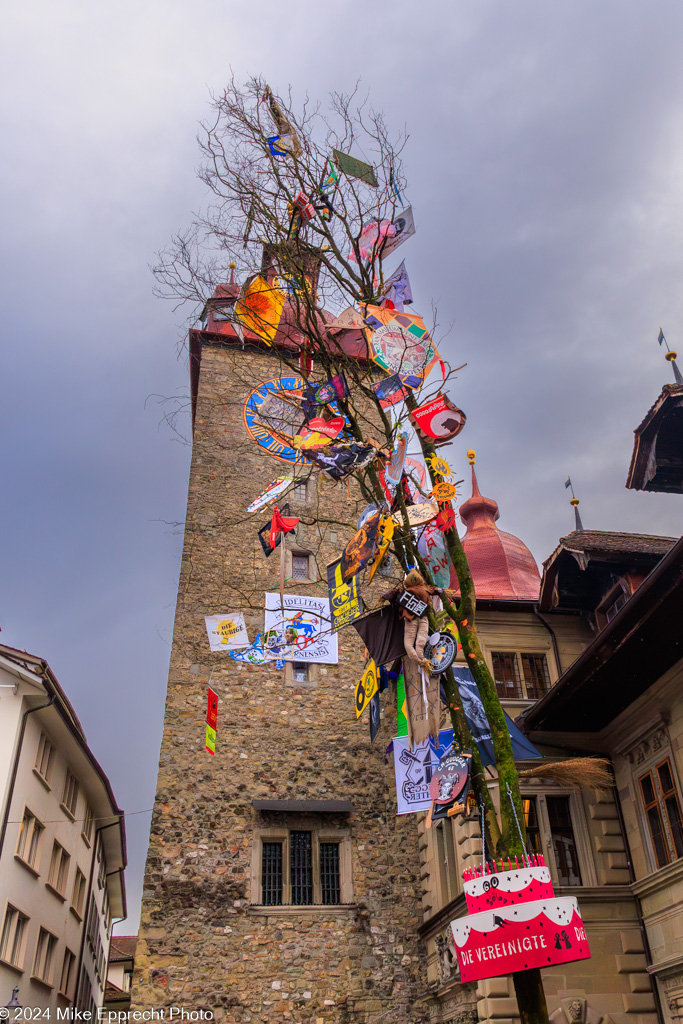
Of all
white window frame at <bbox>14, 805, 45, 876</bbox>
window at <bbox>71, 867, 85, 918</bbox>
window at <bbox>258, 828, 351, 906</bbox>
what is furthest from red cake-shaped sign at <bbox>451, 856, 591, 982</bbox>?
window at <bbox>71, 867, 85, 918</bbox>

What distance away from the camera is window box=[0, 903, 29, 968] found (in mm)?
14438

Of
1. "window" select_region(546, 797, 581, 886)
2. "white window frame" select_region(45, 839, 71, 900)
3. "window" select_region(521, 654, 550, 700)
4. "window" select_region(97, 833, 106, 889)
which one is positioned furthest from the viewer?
"window" select_region(97, 833, 106, 889)

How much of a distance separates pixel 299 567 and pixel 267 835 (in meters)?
6.17

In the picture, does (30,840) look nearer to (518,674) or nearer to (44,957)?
(44,957)

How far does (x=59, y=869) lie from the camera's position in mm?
18297

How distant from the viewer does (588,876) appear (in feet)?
40.3

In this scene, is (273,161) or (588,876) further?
(588,876)

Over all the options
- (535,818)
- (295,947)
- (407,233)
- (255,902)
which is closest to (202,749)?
(255,902)

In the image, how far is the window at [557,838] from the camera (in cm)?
1242

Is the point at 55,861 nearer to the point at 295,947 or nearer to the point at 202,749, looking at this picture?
the point at 202,749

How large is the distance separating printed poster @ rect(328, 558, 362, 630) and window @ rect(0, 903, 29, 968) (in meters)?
8.64

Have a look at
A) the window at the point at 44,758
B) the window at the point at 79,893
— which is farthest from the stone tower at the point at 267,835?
the window at the point at 79,893

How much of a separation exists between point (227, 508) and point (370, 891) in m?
8.92

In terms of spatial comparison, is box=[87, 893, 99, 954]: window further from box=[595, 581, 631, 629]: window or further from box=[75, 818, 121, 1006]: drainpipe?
box=[595, 581, 631, 629]: window
